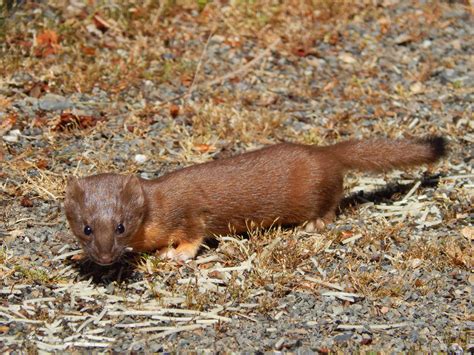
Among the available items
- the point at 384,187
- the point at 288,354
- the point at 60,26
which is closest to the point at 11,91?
the point at 60,26

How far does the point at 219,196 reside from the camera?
568cm

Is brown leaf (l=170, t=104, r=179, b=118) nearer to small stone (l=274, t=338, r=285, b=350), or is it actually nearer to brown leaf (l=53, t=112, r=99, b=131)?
brown leaf (l=53, t=112, r=99, b=131)

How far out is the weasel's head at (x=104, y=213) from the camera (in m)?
4.98

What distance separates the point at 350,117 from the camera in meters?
7.64

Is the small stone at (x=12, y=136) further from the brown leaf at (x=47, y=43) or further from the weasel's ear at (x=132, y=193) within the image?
the weasel's ear at (x=132, y=193)

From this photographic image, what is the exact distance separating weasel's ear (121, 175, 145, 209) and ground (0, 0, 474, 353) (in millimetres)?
419

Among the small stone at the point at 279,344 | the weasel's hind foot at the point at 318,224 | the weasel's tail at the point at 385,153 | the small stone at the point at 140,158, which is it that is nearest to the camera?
the small stone at the point at 279,344

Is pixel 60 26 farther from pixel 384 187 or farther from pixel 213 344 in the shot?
pixel 213 344

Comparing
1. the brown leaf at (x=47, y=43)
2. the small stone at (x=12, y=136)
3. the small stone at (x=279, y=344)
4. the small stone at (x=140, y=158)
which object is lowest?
the small stone at (x=279, y=344)

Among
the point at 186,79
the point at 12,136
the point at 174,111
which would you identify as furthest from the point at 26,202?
the point at 186,79

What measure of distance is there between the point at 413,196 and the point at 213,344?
2465 mm

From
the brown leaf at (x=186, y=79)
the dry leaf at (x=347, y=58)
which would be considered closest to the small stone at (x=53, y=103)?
the brown leaf at (x=186, y=79)

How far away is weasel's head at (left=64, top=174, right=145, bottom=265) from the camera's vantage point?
4.98 m

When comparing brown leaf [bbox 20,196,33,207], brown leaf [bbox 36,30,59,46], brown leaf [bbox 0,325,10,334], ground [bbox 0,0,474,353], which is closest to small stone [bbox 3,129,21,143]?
ground [bbox 0,0,474,353]
